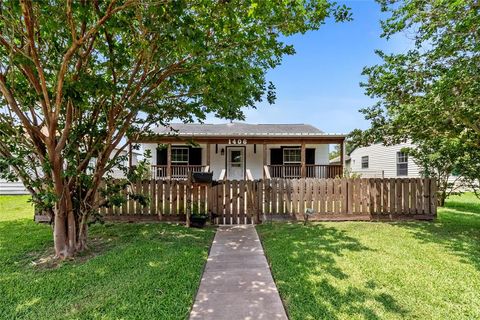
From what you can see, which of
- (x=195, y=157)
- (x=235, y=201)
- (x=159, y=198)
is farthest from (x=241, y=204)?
(x=195, y=157)

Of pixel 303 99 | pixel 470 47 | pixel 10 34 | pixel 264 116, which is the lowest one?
pixel 10 34

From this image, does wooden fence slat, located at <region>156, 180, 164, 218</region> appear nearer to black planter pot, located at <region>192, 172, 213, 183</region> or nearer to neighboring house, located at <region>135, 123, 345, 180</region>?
black planter pot, located at <region>192, 172, 213, 183</region>

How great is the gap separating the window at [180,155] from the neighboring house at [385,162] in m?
10.8

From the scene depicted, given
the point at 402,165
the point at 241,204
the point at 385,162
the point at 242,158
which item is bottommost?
the point at 241,204

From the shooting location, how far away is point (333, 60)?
1226cm

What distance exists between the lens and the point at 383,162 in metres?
20.2

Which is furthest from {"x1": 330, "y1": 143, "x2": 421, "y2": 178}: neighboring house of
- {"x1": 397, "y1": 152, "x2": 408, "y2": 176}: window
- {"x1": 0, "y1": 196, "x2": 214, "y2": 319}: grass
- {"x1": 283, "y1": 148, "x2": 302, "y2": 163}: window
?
{"x1": 0, "y1": 196, "x2": 214, "y2": 319}: grass

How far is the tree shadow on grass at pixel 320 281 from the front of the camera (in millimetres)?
2943

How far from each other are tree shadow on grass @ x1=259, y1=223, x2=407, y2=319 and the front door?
9.41 metres

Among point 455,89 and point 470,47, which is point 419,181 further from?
point 470,47

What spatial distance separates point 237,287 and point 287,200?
4.46 meters

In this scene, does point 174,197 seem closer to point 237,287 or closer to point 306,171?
point 237,287

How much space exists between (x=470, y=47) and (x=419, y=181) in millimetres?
3883

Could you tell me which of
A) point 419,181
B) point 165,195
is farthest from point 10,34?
point 419,181
